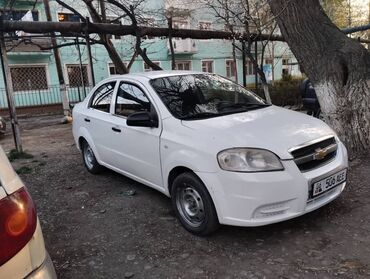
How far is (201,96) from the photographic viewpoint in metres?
4.29

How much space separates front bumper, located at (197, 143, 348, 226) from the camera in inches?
121

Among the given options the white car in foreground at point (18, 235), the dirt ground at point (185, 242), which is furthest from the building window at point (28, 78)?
the white car in foreground at point (18, 235)

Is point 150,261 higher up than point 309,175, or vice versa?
point 309,175

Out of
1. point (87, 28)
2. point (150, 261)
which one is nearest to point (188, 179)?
point (150, 261)

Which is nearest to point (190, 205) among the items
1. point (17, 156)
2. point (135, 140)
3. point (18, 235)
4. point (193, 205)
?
point (193, 205)

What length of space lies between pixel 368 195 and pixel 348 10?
75.6 feet

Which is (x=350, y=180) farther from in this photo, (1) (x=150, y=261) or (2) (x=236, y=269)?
(1) (x=150, y=261)

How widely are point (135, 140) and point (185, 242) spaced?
138 cm

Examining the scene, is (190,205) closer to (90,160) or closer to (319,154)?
(319,154)

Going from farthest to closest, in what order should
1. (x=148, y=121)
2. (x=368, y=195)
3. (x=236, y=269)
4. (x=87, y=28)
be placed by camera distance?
1. (x=87, y=28)
2. (x=368, y=195)
3. (x=148, y=121)
4. (x=236, y=269)

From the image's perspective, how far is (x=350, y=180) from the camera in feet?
15.4

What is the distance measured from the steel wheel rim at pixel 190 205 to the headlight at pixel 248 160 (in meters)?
0.48

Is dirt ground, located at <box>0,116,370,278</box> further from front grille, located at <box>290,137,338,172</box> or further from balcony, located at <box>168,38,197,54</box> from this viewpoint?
balcony, located at <box>168,38,197,54</box>

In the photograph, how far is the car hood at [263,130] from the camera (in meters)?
3.21
